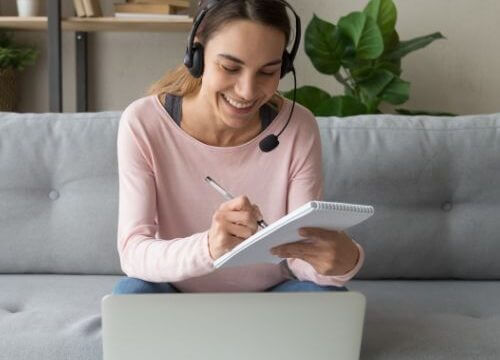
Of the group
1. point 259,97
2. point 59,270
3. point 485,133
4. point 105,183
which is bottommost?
point 59,270

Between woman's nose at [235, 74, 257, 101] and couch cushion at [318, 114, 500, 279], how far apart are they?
60cm

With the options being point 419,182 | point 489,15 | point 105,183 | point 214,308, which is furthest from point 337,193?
point 489,15

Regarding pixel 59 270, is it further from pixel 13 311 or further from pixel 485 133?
pixel 485 133

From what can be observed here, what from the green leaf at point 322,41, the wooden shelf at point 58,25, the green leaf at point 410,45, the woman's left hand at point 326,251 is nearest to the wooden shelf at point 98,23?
the wooden shelf at point 58,25

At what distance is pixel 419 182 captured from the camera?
5.91ft

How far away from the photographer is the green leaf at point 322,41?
2.43 m

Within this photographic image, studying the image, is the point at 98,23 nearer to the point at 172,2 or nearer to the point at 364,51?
the point at 172,2

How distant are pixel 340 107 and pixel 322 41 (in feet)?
0.84

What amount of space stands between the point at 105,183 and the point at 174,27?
0.88 metres

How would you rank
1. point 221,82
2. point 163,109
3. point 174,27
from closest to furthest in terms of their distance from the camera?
point 221,82 → point 163,109 → point 174,27

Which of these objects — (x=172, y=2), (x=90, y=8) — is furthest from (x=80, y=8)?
(x=172, y=2)

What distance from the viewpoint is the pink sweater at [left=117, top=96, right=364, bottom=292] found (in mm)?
1364

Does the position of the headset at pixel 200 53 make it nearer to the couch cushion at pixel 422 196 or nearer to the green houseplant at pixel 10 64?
the couch cushion at pixel 422 196

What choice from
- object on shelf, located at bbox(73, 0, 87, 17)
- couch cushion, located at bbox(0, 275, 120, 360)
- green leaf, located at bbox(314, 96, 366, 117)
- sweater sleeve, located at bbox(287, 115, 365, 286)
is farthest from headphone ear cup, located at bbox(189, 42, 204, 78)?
object on shelf, located at bbox(73, 0, 87, 17)
